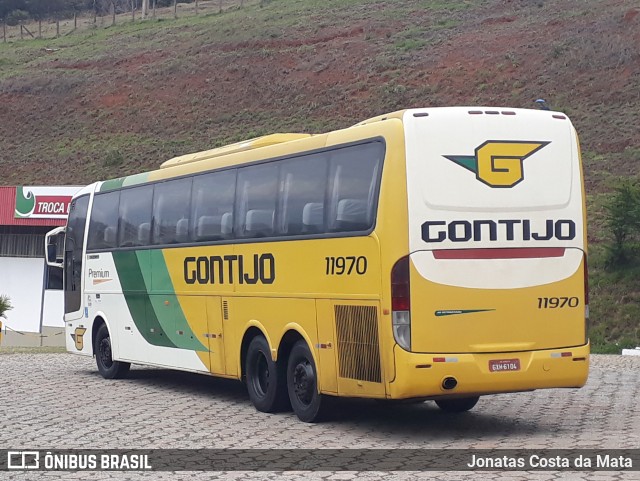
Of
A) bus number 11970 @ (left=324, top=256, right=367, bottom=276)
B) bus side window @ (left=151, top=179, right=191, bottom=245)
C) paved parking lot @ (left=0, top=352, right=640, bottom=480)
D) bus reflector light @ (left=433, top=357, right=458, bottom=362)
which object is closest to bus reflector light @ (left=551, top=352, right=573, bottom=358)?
paved parking lot @ (left=0, top=352, right=640, bottom=480)

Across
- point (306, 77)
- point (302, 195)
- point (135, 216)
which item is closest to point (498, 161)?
point (302, 195)

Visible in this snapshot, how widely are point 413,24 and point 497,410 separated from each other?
6028 cm

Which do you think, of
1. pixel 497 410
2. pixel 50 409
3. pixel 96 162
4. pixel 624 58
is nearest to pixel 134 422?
pixel 50 409

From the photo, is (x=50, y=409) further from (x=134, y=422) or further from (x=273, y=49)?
(x=273, y=49)

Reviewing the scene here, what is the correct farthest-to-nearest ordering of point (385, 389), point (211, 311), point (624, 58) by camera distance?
point (624, 58)
point (211, 311)
point (385, 389)

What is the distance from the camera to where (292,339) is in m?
14.2

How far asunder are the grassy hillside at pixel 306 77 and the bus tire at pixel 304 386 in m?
30.5

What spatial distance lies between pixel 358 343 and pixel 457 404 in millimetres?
2677

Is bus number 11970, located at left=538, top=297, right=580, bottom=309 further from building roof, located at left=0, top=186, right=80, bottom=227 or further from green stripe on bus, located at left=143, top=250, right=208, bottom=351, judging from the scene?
building roof, located at left=0, top=186, right=80, bottom=227

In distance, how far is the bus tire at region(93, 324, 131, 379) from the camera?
2008 cm

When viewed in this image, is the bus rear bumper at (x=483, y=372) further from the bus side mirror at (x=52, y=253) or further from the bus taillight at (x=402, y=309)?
the bus side mirror at (x=52, y=253)

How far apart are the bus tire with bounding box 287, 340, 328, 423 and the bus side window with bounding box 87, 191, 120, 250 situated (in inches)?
255

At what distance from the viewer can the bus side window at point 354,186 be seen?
12422 mm

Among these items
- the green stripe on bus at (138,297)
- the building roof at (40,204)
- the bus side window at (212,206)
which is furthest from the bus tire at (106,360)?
the building roof at (40,204)
